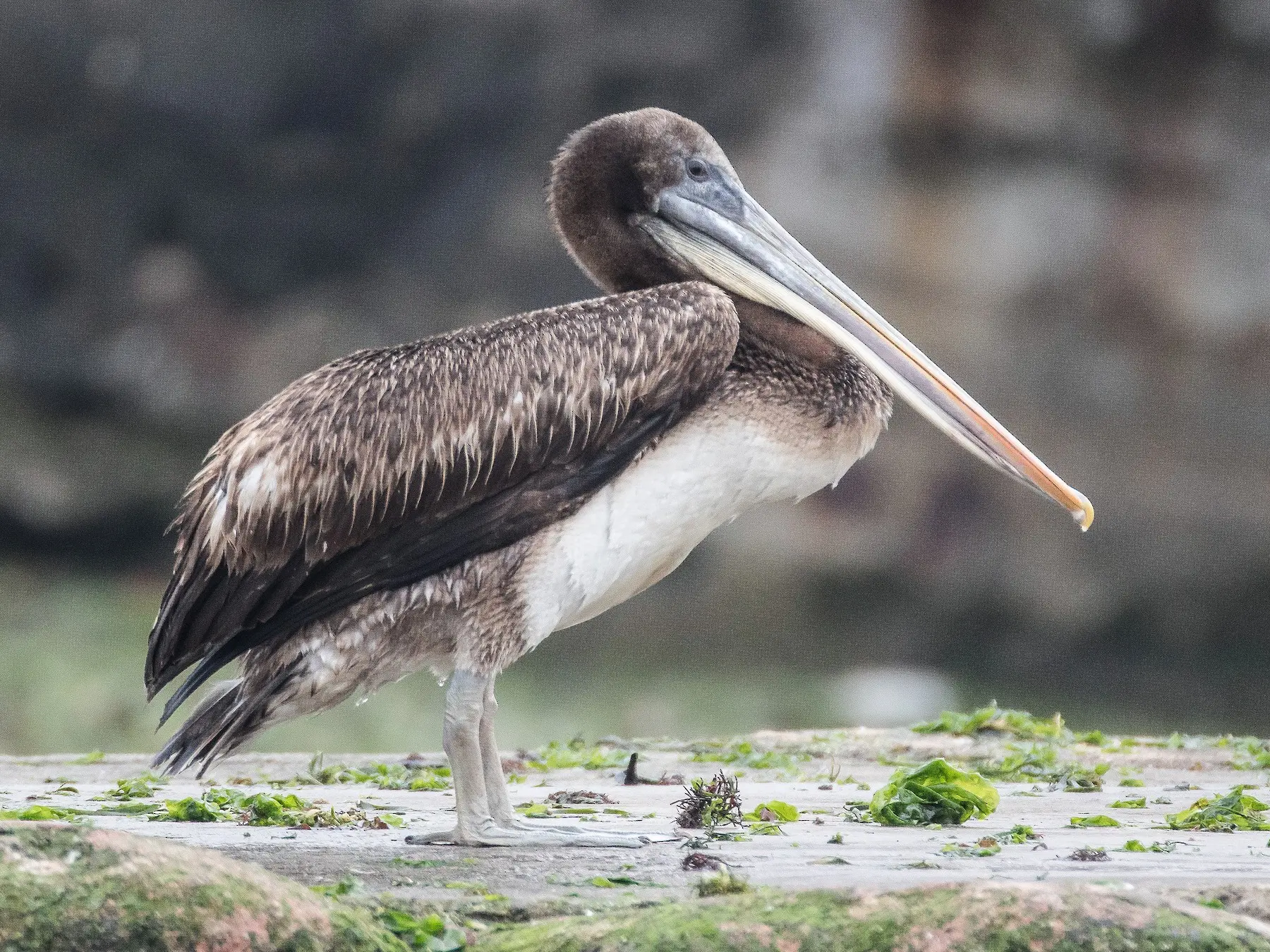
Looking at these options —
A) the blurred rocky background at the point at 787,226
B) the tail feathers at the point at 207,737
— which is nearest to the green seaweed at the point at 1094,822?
the tail feathers at the point at 207,737

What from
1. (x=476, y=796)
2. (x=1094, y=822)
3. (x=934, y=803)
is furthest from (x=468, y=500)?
(x=1094, y=822)

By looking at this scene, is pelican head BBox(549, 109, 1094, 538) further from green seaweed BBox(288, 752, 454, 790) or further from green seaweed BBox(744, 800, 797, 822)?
green seaweed BBox(288, 752, 454, 790)

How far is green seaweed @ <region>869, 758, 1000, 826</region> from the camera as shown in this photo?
4539 millimetres

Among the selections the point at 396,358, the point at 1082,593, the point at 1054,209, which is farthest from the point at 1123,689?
the point at 396,358

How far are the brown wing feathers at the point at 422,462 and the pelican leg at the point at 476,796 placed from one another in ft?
1.20

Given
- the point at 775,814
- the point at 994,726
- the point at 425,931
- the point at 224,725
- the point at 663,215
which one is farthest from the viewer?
the point at 994,726

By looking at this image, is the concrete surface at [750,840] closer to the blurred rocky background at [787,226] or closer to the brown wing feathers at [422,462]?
the brown wing feathers at [422,462]

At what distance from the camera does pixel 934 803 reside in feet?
15.0

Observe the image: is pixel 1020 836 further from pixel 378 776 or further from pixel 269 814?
pixel 378 776

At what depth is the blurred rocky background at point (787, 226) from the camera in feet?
46.2

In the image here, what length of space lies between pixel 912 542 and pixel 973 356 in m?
1.82

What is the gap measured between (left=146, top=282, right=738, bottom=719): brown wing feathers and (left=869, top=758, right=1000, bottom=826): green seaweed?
4.02 ft

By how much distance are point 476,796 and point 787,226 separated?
1078 centimetres

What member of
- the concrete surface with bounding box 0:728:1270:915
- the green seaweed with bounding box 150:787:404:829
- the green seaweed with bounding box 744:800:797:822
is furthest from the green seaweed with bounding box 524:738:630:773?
the green seaweed with bounding box 744:800:797:822
